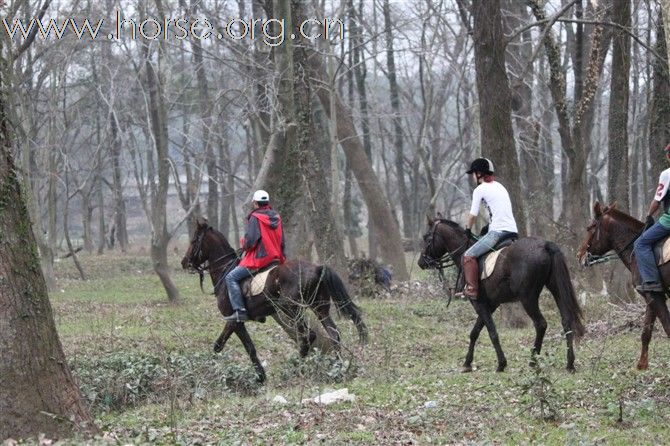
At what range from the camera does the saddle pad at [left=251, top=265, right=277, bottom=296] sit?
13969 mm

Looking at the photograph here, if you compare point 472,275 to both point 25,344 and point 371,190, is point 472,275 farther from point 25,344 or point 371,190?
point 371,190

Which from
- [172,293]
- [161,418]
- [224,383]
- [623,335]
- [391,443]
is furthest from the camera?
[172,293]

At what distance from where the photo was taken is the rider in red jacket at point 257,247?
13898 mm

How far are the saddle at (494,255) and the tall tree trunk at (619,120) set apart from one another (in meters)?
7.63

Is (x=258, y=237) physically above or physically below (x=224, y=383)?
above


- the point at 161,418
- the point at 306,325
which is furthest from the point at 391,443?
the point at 306,325

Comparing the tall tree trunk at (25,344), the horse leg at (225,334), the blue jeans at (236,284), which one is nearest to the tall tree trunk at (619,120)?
the blue jeans at (236,284)

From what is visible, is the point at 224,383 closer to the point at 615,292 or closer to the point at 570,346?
the point at 570,346

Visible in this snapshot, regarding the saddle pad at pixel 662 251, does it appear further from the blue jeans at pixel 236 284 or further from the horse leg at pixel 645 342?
the blue jeans at pixel 236 284

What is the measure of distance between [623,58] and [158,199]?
11.6m

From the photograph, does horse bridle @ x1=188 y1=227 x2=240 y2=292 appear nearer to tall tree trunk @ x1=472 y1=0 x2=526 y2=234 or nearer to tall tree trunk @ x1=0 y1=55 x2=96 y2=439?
tall tree trunk @ x1=472 y1=0 x2=526 y2=234

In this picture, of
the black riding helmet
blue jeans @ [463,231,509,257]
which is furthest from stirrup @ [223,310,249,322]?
the black riding helmet

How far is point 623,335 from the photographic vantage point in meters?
15.6

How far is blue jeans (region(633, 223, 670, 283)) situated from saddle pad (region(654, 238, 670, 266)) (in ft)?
0.15
